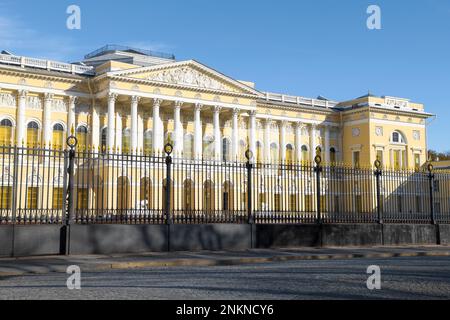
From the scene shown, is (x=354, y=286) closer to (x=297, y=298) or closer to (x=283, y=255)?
(x=297, y=298)

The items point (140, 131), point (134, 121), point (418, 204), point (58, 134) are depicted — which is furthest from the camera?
point (140, 131)

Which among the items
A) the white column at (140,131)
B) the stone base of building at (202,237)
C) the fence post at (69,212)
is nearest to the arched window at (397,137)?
the white column at (140,131)

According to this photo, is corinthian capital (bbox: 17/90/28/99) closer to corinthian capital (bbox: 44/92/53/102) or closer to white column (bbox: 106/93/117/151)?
corinthian capital (bbox: 44/92/53/102)

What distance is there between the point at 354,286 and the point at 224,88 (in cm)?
4514

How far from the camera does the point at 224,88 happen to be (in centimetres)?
5328

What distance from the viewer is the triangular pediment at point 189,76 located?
161ft

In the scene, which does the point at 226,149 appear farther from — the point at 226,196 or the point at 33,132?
the point at 226,196

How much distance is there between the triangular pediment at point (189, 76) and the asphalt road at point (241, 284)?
3780 cm

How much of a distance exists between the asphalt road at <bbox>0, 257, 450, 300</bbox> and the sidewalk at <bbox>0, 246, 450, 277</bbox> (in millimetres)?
953

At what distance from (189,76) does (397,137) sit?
84.1 ft

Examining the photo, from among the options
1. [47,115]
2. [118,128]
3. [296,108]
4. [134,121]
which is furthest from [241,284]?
[296,108]

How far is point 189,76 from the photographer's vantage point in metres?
51.5

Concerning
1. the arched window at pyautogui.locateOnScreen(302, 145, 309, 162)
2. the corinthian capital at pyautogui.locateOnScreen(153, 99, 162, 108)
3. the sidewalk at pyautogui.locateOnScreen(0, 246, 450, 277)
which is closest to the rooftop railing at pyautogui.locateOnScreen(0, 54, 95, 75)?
the corinthian capital at pyautogui.locateOnScreen(153, 99, 162, 108)
